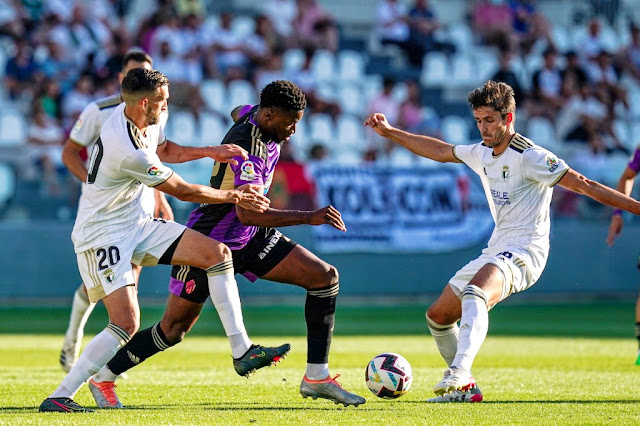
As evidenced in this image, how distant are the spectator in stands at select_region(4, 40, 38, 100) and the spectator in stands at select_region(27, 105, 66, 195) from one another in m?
A: 1.12

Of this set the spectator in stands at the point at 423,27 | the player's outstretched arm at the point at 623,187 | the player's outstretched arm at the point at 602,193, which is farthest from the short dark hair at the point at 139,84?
the spectator in stands at the point at 423,27

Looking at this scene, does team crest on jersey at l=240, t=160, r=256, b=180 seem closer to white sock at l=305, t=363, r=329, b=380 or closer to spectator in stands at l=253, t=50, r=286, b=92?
white sock at l=305, t=363, r=329, b=380

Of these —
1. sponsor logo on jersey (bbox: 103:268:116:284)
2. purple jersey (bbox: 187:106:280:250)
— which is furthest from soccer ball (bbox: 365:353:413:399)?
sponsor logo on jersey (bbox: 103:268:116:284)

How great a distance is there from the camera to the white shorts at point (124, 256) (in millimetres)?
→ 6613

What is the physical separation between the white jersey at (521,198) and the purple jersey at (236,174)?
1.58 m

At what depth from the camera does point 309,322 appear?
7180mm

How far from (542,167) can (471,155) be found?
631 millimetres

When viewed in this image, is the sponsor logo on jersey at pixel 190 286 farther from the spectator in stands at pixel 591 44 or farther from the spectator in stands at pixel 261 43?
the spectator in stands at pixel 591 44

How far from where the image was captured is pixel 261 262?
23.5ft

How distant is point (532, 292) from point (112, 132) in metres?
12.5

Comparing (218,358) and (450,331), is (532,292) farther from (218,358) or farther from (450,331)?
(450,331)

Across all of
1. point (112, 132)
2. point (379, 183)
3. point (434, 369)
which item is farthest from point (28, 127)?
point (112, 132)

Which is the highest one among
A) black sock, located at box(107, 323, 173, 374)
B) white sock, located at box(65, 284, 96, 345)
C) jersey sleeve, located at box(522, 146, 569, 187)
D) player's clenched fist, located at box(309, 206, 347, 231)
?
jersey sleeve, located at box(522, 146, 569, 187)

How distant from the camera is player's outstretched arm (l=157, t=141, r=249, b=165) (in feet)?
22.5
